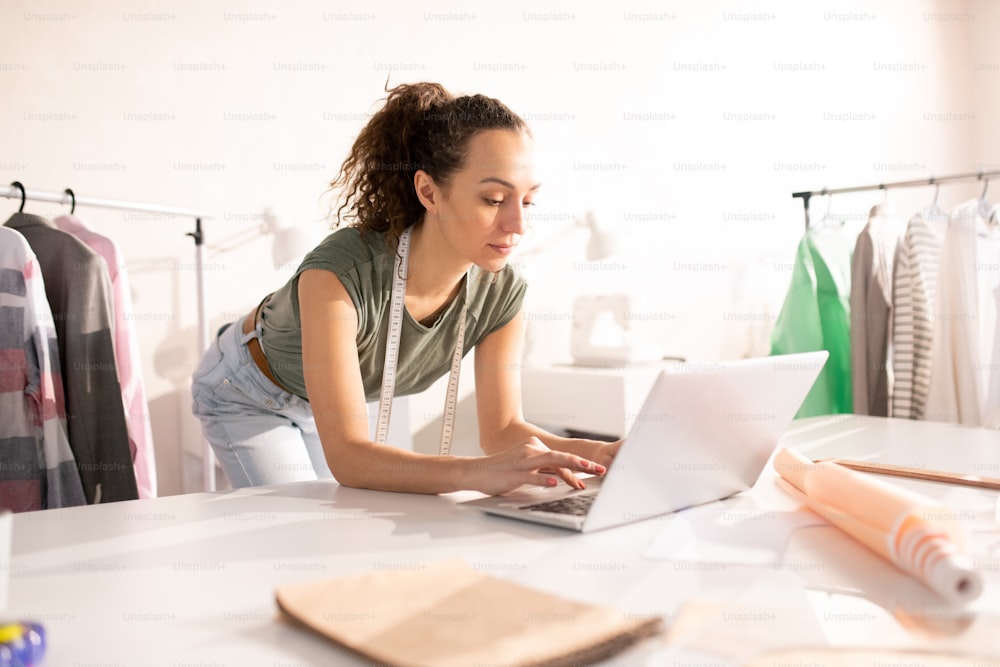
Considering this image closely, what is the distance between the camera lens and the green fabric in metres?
2.97

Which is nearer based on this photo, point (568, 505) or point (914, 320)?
point (568, 505)

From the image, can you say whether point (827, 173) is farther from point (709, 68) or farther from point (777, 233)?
point (709, 68)

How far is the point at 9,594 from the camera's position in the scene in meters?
0.77

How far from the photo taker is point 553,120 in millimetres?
3748

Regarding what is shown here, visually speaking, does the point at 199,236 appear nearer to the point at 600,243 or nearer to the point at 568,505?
the point at 600,243

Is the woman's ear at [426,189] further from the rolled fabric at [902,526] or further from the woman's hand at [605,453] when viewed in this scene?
the rolled fabric at [902,526]

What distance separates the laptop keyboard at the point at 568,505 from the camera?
39.6 inches

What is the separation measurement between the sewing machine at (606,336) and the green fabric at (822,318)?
0.51m

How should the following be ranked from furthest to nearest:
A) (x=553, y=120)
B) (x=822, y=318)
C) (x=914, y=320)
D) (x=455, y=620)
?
1. (x=553, y=120)
2. (x=822, y=318)
3. (x=914, y=320)
4. (x=455, y=620)

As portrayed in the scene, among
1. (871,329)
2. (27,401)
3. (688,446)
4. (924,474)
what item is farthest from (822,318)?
(27,401)

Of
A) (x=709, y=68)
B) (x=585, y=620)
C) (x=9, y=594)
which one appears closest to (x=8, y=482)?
(x=9, y=594)

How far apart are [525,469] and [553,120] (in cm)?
288

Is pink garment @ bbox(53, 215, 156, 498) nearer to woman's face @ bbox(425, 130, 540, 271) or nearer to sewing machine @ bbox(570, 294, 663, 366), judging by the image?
woman's face @ bbox(425, 130, 540, 271)

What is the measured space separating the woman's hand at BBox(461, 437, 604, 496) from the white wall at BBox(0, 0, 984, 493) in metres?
2.01
